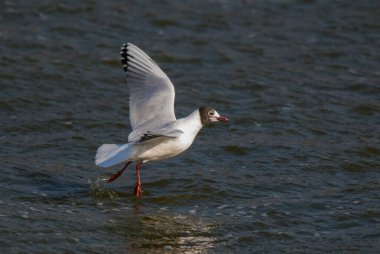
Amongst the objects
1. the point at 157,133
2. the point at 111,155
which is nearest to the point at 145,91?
→ the point at 111,155

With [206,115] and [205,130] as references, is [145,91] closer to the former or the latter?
[206,115]

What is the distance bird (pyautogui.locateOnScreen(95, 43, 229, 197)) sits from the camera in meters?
9.15

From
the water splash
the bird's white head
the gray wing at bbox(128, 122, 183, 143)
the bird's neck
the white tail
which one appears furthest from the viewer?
the bird's white head

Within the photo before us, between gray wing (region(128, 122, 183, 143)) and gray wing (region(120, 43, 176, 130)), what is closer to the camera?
gray wing (region(128, 122, 183, 143))

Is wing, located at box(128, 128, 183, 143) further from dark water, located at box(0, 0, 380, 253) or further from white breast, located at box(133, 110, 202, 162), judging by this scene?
dark water, located at box(0, 0, 380, 253)

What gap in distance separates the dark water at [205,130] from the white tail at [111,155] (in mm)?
527

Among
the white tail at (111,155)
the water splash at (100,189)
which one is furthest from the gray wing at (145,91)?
the water splash at (100,189)

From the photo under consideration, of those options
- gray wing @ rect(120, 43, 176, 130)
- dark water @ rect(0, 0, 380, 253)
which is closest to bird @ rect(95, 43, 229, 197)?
gray wing @ rect(120, 43, 176, 130)

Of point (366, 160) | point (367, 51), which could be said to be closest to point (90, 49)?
point (367, 51)

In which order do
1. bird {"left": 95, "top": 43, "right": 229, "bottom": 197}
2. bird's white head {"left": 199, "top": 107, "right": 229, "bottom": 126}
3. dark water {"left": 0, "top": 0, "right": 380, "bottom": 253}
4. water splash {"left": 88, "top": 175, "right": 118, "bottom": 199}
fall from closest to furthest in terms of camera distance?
1. dark water {"left": 0, "top": 0, "right": 380, "bottom": 253}
2. bird {"left": 95, "top": 43, "right": 229, "bottom": 197}
3. water splash {"left": 88, "top": 175, "right": 118, "bottom": 199}
4. bird's white head {"left": 199, "top": 107, "right": 229, "bottom": 126}

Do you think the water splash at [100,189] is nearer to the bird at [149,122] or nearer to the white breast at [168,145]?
the bird at [149,122]

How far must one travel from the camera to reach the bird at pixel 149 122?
9152mm

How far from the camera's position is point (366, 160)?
10.9 metres

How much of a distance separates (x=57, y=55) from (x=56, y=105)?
232 cm
